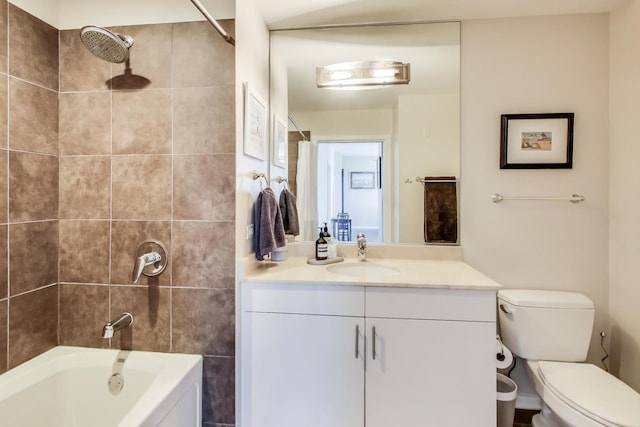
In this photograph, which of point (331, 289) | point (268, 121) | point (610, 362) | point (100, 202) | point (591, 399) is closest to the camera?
point (591, 399)

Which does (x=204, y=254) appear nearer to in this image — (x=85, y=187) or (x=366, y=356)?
(x=85, y=187)

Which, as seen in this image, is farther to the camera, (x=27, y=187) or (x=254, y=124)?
(x=254, y=124)

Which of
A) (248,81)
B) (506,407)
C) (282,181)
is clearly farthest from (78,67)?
(506,407)

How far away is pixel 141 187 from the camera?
143cm

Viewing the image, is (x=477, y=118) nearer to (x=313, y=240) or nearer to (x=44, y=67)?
(x=313, y=240)

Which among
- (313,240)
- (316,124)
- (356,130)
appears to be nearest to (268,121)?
(316,124)

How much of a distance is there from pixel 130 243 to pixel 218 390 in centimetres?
85

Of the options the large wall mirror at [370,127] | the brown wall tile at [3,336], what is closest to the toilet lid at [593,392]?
the large wall mirror at [370,127]

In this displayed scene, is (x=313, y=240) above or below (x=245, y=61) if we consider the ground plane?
below

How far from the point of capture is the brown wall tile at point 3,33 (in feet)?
3.92

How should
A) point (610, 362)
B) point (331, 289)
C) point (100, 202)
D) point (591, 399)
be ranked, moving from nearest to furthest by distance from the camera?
point (591, 399) < point (331, 289) < point (100, 202) < point (610, 362)

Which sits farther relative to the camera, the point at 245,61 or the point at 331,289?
the point at 245,61

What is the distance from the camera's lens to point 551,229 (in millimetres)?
1771

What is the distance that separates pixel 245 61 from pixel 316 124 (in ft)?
2.13
